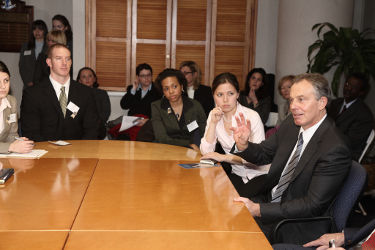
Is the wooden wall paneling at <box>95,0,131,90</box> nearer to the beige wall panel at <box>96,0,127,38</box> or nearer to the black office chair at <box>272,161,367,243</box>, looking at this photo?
the beige wall panel at <box>96,0,127,38</box>

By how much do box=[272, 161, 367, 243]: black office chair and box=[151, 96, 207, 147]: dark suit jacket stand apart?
2078 mm

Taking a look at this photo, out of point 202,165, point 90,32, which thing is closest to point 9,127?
point 202,165

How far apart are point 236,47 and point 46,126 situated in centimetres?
413

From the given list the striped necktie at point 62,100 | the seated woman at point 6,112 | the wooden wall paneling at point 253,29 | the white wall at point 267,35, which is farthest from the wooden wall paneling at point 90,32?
the seated woman at point 6,112

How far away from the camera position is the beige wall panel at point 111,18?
6.96 metres

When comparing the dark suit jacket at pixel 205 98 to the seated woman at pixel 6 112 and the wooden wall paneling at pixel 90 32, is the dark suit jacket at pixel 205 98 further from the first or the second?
the seated woman at pixel 6 112

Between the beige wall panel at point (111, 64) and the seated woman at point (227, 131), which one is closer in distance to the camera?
the seated woman at point (227, 131)

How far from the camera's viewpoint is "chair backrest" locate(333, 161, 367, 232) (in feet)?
7.11

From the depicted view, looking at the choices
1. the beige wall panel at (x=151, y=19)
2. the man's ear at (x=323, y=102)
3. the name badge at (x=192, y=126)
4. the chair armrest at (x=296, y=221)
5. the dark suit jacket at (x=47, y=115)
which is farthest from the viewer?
the beige wall panel at (x=151, y=19)

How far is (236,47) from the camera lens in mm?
7301

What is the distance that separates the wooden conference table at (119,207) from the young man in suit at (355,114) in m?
2.45

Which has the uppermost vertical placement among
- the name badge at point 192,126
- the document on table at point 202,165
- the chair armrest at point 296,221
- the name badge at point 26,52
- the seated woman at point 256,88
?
the name badge at point 26,52

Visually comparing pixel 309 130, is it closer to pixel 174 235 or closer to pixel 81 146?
pixel 174 235

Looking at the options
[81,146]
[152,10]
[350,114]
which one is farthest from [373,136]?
[152,10]
